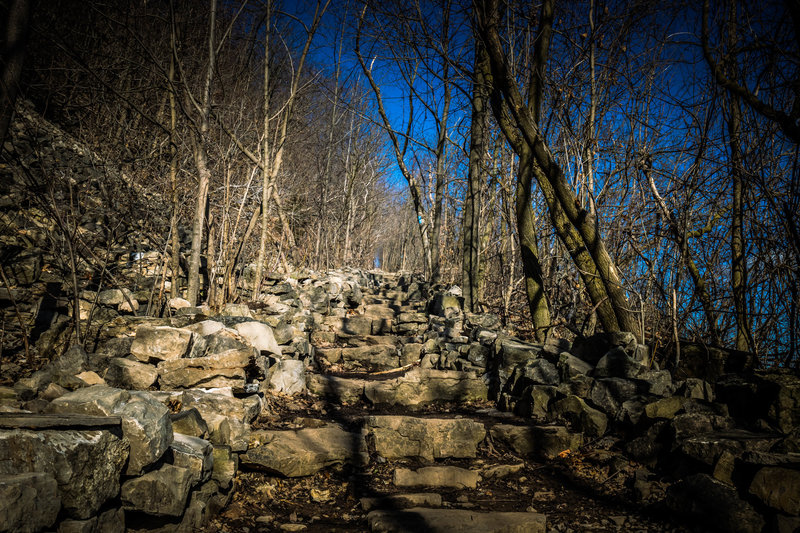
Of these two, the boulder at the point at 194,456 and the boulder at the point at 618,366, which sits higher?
the boulder at the point at 618,366

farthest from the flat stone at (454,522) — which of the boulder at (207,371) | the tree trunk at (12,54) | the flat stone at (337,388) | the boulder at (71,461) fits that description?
the tree trunk at (12,54)

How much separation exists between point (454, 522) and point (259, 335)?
330cm

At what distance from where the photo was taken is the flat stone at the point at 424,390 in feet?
18.1

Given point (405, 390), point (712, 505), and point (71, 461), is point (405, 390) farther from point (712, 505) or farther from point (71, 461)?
point (71, 461)

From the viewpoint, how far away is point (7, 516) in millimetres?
1740

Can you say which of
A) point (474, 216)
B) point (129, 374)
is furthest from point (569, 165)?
point (129, 374)

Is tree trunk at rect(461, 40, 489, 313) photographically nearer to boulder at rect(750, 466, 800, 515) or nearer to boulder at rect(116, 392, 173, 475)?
boulder at rect(750, 466, 800, 515)

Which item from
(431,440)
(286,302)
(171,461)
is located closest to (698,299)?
(431,440)

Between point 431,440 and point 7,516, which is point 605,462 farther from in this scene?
point 7,516

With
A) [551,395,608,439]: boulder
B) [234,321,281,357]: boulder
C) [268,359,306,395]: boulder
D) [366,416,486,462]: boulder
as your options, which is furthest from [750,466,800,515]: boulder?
[234,321,281,357]: boulder

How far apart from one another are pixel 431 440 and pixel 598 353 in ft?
7.21

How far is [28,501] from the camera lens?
187 cm

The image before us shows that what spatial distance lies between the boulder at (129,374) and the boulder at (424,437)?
203cm

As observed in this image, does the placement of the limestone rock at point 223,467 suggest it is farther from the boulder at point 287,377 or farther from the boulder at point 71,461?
the boulder at point 287,377
